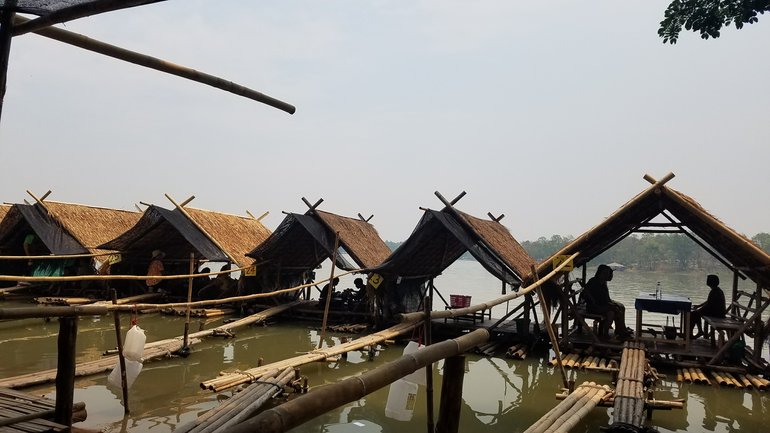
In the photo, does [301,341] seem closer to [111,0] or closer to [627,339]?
[627,339]

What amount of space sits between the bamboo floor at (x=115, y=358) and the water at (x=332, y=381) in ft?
0.48

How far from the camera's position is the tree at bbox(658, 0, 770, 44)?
606 cm

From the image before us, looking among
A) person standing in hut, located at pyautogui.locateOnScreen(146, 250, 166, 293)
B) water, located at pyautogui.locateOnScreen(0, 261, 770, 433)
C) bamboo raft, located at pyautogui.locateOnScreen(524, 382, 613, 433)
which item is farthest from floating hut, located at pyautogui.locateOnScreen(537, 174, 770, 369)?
person standing in hut, located at pyautogui.locateOnScreen(146, 250, 166, 293)

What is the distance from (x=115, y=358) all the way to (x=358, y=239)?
8639mm

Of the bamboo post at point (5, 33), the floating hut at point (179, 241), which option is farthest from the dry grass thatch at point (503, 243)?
the bamboo post at point (5, 33)

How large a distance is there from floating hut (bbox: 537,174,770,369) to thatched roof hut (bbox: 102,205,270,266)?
10.1 m

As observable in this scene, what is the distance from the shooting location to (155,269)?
1731cm

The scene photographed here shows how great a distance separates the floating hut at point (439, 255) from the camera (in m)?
12.3

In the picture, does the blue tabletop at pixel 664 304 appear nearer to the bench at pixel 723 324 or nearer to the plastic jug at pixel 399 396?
the bench at pixel 723 324

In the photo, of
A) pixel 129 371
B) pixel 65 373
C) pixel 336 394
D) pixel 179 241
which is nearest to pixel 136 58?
pixel 336 394

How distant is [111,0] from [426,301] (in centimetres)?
260

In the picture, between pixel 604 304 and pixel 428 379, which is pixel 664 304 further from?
pixel 428 379

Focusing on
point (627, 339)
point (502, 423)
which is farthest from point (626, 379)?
point (627, 339)

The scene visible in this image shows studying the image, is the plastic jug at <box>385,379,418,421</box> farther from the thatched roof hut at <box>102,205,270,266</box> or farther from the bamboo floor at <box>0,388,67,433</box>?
the thatched roof hut at <box>102,205,270,266</box>
